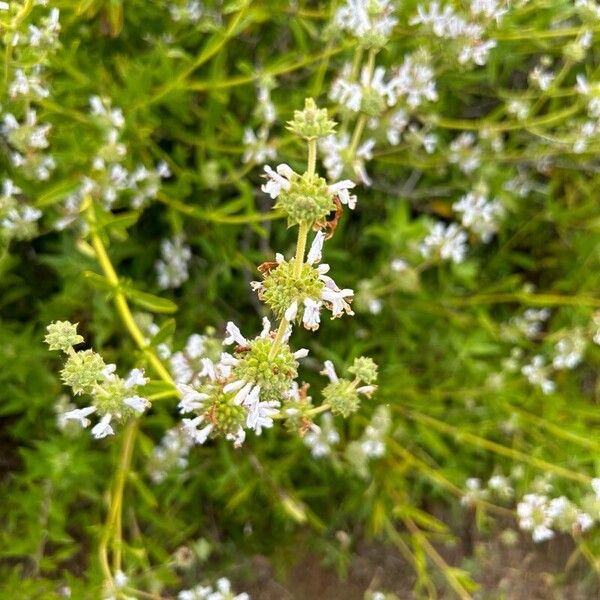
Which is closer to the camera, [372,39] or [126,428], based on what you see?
[372,39]

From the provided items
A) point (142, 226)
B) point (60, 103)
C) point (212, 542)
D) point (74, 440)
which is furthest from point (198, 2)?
point (212, 542)

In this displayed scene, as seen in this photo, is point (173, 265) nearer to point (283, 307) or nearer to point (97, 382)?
point (97, 382)

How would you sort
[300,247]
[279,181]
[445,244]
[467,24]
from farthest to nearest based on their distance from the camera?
[445,244] < [467,24] < [279,181] < [300,247]

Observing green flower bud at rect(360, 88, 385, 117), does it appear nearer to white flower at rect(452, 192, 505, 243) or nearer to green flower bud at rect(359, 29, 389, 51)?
green flower bud at rect(359, 29, 389, 51)

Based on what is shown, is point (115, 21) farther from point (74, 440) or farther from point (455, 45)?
point (74, 440)

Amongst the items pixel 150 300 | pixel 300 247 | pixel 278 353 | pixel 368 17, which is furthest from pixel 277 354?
pixel 368 17

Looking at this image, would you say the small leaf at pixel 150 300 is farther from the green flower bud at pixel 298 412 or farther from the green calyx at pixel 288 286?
the green calyx at pixel 288 286
